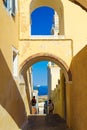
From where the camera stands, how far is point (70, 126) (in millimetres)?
15492

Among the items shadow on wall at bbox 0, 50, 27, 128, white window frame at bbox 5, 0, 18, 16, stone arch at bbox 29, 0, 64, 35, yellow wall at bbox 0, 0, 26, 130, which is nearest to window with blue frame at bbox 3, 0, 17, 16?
white window frame at bbox 5, 0, 18, 16

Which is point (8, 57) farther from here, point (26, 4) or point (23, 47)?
point (26, 4)

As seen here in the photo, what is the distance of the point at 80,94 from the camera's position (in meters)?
12.8

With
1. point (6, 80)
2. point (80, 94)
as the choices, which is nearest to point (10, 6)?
point (6, 80)

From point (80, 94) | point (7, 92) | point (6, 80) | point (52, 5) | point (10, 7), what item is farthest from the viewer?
point (52, 5)

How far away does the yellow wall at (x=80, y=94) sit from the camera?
457 inches

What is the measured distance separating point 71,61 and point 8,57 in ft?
14.3

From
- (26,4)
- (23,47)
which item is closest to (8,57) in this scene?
(23,47)

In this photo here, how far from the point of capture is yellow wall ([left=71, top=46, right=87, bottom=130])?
11617 millimetres

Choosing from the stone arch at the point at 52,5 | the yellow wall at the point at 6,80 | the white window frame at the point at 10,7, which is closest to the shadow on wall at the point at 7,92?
the yellow wall at the point at 6,80

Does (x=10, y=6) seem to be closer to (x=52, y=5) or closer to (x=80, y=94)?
(x=52, y=5)

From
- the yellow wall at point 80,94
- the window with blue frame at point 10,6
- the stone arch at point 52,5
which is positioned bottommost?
the yellow wall at point 80,94

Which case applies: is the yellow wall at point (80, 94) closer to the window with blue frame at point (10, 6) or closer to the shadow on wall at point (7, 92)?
the shadow on wall at point (7, 92)

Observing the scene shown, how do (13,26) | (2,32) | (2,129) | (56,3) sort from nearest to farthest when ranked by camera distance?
(2,129), (2,32), (13,26), (56,3)
